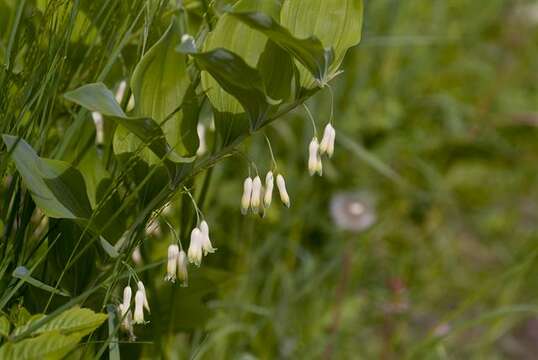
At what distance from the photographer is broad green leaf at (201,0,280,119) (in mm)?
1572

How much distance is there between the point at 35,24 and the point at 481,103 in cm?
266

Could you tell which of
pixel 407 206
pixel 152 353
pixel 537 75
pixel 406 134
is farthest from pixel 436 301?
pixel 152 353

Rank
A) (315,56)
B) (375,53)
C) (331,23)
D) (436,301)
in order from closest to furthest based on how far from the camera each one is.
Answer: (315,56), (331,23), (436,301), (375,53)

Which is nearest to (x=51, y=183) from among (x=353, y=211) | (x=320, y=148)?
(x=320, y=148)

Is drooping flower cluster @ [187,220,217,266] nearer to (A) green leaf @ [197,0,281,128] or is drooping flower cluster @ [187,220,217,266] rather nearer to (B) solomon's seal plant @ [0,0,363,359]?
(B) solomon's seal plant @ [0,0,363,359]

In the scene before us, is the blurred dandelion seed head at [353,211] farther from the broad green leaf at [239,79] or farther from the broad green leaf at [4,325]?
the broad green leaf at [4,325]

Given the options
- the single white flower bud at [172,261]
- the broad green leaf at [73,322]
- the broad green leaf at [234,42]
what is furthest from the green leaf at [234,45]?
the broad green leaf at [73,322]

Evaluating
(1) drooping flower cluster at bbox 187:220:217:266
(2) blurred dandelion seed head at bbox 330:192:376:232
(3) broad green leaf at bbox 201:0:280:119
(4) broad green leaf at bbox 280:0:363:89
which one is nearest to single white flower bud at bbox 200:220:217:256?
(1) drooping flower cluster at bbox 187:220:217:266

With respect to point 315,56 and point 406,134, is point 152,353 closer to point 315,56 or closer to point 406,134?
point 315,56

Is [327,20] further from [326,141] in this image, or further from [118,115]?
[118,115]

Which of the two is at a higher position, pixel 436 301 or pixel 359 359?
pixel 359 359

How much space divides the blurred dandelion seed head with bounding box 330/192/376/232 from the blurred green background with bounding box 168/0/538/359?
21 mm

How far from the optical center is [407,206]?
392 centimetres

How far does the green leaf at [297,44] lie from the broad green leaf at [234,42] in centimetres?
9
